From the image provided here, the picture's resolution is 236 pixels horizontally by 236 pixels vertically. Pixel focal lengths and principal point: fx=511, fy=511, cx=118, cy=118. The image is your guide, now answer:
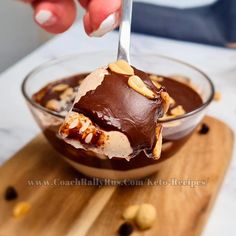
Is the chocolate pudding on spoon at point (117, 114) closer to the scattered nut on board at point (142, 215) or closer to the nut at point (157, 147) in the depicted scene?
the nut at point (157, 147)

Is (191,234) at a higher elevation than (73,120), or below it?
below

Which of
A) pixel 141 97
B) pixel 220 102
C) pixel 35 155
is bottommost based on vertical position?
pixel 220 102

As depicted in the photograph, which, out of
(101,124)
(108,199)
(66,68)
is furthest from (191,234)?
(66,68)

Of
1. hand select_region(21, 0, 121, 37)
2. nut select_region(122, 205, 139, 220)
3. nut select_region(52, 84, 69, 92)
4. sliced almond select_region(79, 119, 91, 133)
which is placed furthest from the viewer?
nut select_region(52, 84, 69, 92)

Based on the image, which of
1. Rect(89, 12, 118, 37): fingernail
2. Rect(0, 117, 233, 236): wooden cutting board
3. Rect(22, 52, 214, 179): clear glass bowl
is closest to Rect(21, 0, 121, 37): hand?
A: Rect(89, 12, 118, 37): fingernail

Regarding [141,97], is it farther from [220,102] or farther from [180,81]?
[220,102]

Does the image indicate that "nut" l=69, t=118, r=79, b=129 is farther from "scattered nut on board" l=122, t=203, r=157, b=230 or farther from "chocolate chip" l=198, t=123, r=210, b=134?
"chocolate chip" l=198, t=123, r=210, b=134

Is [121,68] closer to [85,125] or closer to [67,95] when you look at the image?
[85,125]
